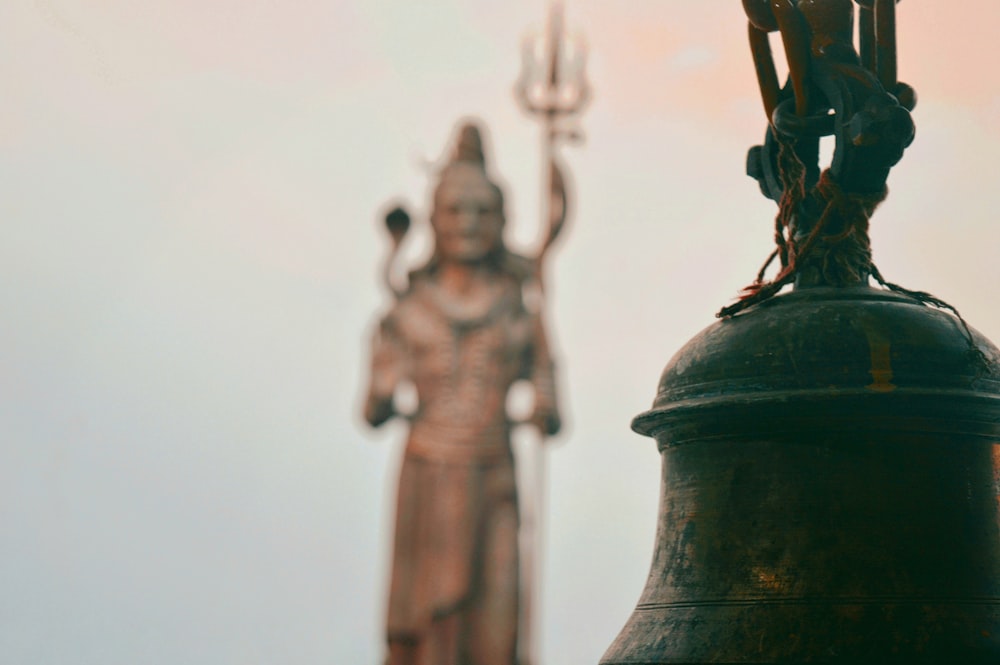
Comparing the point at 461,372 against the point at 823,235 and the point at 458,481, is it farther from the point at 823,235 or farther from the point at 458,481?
the point at 823,235

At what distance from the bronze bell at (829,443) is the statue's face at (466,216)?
4.27 meters

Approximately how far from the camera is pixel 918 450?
170cm

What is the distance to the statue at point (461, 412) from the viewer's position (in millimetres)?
5965

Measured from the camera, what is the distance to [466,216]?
609 cm

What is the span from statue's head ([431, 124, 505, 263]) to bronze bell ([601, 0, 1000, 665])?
14.0ft

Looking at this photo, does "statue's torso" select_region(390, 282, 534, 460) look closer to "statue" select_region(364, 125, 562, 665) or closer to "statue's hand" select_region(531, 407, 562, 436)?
"statue" select_region(364, 125, 562, 665)

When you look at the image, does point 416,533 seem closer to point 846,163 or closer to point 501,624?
point 501,624

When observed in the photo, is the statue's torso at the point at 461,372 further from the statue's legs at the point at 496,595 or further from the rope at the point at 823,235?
the rope at the point at 823,235

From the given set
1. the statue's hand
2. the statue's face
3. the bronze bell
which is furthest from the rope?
the statue's face

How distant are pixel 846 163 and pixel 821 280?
121mm

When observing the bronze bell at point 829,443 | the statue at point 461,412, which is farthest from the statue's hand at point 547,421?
the bronze bell at point 829,443

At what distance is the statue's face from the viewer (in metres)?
6.08

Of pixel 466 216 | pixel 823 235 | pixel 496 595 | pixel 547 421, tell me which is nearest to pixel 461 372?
pixel 547 421

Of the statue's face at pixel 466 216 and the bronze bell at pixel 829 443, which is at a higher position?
the statue's face at pixel 466 216
